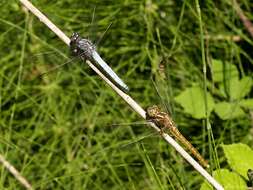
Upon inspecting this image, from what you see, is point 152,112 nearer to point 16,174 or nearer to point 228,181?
point 228,181

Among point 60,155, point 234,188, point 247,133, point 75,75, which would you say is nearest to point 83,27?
point 75,75

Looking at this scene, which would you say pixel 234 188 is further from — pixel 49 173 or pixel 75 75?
pixel 75 75

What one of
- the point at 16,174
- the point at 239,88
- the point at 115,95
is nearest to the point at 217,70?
the point at 239,88

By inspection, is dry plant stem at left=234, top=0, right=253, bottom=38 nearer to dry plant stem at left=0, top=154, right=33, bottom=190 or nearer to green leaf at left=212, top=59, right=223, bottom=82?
green leaf at left=212, top=59, right=223, bottom=82

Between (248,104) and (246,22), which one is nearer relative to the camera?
(248,104)

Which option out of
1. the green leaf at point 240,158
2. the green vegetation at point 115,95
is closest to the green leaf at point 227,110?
the green vegetation at point 115,95

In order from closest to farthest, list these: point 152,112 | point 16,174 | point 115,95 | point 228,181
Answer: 1. point 152,112
2. point 228,181
3. point 16,174
4. point 115,95

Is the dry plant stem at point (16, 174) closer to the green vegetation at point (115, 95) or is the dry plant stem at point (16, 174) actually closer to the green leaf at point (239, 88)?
the green vegetation at point (115, 95)
